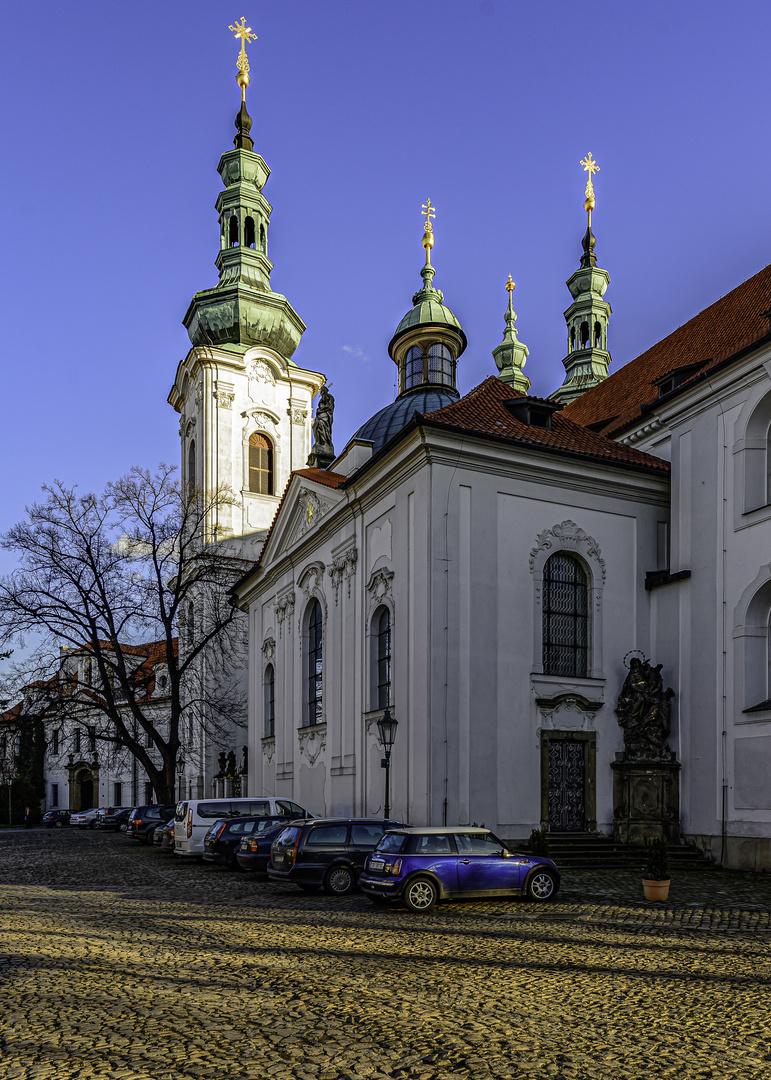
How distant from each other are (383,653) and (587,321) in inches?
1337

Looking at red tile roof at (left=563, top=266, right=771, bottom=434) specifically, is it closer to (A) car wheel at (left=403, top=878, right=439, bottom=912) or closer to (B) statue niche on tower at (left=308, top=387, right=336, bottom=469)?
(B) statue niche on tower at (left=308, top=387, right=336, bottom=469)

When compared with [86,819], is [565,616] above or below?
above

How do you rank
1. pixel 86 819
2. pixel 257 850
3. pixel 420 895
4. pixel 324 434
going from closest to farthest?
pixel 420 895 < pixel 257 850 < pixel 324 434 < pixel 86 819

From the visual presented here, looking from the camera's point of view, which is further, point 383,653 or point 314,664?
point 314,664

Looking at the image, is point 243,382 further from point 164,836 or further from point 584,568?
point 584,568

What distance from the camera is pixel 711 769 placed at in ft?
68.1

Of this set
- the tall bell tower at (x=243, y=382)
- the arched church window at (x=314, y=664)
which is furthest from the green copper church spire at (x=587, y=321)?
the arched church window at (x=314, y=664)

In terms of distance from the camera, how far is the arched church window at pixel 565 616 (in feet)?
73.8

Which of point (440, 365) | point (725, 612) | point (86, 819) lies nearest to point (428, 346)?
point (440, 365)

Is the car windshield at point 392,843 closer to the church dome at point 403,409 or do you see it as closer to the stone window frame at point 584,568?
the stone window frame at point 584,568

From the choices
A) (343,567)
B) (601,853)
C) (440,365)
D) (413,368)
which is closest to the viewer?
(601,853)

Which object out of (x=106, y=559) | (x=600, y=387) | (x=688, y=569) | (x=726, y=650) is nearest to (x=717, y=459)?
(x=688, y=569)

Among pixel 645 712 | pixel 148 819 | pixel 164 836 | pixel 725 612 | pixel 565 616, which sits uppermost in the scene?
pixel 725 612

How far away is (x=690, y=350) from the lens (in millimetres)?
26938
